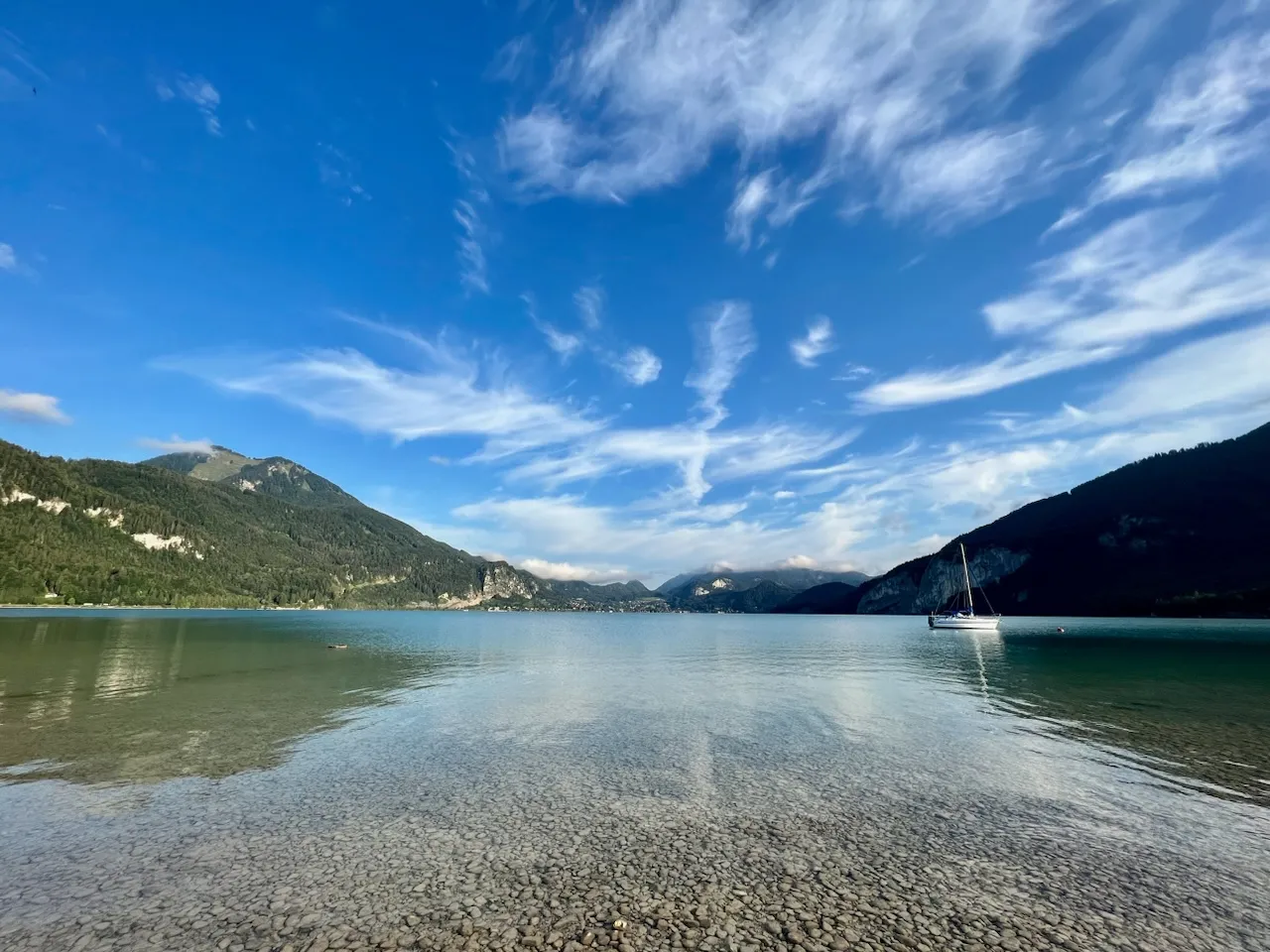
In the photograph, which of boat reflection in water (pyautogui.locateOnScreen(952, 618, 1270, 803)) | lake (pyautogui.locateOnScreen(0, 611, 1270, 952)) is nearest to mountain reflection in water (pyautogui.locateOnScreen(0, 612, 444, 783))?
lake (pyautogui.locateOnScreen(0, 611, 1270, 952))

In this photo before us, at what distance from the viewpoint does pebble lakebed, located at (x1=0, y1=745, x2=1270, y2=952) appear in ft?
40.9

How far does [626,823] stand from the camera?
1934 centimetres

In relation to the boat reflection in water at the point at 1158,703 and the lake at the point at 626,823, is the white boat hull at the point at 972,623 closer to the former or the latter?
the boat reflection in water at the point at 1158,703

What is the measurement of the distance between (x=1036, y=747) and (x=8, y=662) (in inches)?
3578

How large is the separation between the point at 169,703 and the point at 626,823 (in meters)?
38.5

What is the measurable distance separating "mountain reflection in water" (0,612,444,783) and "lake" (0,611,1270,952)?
1.12 feet

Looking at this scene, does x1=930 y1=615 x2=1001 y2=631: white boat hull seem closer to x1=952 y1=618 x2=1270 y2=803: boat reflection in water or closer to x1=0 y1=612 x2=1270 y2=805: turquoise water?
x1=952 y1=618 x2=1270 y2=803: boat reflection in water

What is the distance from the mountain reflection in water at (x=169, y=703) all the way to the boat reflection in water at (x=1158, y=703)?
41127 mm

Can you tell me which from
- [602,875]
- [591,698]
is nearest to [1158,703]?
[591,698]

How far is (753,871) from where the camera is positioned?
51.3 feet

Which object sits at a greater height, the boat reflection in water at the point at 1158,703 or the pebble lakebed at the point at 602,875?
the pebble lakebed at the point at 602,875

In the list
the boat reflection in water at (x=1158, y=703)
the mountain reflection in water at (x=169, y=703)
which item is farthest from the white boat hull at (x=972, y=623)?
the mountain reflection in water at (x=169, y=703)

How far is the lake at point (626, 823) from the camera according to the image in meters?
12.9

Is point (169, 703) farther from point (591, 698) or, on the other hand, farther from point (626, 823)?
point (626, 823)
